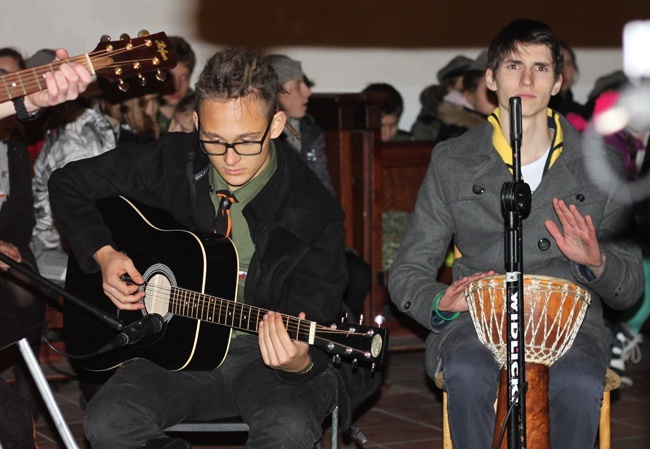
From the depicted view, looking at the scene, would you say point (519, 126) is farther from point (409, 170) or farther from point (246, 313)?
point (409, 170)

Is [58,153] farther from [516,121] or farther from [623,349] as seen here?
[623,349]

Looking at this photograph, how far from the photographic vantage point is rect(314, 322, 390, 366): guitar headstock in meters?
2.95

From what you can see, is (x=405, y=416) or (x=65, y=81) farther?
(x=405, y=416)

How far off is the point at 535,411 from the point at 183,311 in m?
1.11

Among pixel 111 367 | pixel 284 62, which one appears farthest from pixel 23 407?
pixel 284 62

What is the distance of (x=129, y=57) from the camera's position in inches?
138

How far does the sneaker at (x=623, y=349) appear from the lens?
5340mm

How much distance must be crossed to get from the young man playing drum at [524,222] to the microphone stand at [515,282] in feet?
0.82

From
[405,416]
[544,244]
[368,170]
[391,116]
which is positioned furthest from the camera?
[391,116]

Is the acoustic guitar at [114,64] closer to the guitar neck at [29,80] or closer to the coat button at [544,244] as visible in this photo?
the guitar neck at [29,80]

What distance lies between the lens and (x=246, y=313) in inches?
120

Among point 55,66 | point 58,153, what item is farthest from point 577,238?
point 58,153

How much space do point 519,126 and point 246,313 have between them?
97 centimetres

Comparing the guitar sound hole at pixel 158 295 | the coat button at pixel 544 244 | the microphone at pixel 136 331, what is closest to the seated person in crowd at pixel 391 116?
the coat button at pixel 544 244
